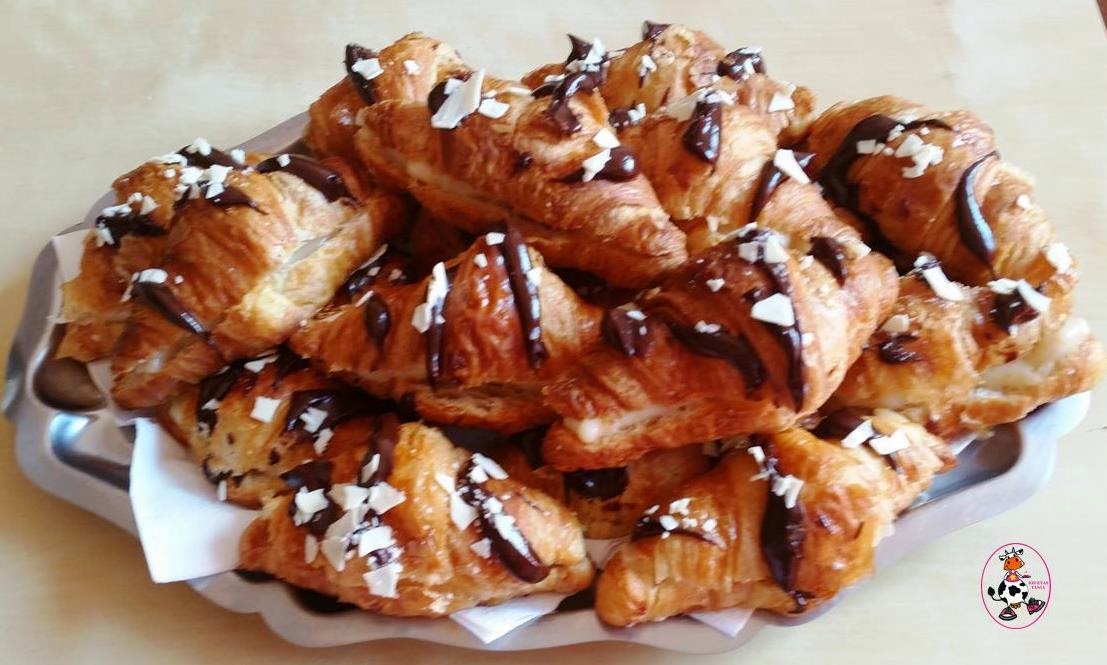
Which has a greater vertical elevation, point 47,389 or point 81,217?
point 81,217

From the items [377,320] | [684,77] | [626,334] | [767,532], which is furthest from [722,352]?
[684,77]

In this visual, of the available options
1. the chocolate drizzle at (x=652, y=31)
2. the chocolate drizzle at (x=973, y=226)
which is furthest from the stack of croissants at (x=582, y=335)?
the chocolate drizzle at (x=652, y=31)

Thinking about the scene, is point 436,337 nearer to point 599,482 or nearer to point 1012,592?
point 599,482

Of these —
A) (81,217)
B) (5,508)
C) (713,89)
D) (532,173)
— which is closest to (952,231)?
(713,89)

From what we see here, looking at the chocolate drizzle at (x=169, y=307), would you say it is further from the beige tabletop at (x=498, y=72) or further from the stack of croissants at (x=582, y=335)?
the beige tabletop at (x=498, y=72)

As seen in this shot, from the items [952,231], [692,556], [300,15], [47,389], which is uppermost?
[300,15]

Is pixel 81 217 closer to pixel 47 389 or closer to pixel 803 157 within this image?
pixel 47 389
